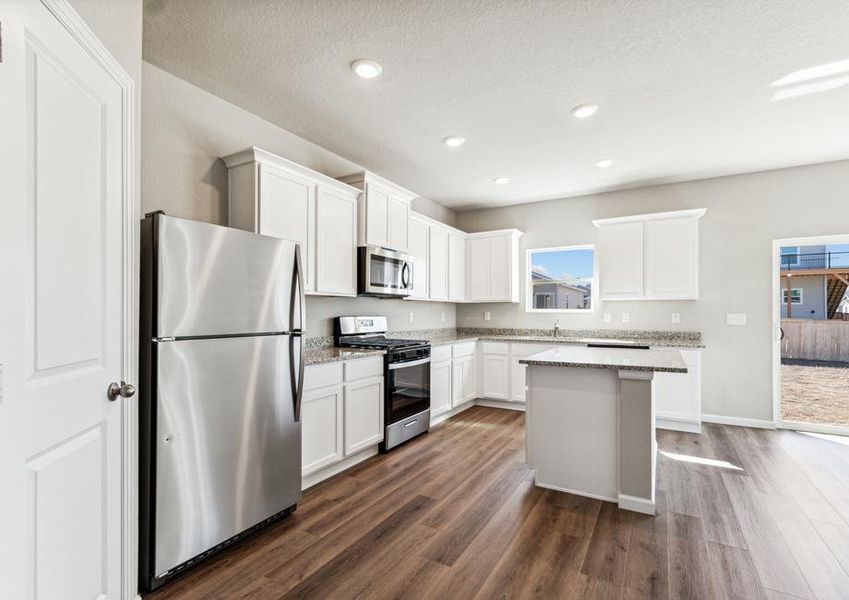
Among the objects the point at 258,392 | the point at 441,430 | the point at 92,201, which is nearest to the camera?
the point at 92,201

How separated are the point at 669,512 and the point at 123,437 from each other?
2.93m

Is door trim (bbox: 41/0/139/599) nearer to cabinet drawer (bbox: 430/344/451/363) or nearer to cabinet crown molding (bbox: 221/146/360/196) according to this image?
cabinet crown molding (bbox: 221/146/360/196)

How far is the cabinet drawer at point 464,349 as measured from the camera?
484cm

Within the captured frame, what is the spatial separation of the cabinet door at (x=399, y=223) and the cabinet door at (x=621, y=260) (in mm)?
2337

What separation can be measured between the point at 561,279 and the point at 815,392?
326 centimetres

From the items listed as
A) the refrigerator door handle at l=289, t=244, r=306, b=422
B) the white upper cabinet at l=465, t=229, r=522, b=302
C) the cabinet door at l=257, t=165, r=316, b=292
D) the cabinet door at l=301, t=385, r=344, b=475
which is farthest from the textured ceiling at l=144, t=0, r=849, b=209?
the cabinet door at l=301, t=385, r=344, b=475

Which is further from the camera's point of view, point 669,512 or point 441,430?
point 441,430

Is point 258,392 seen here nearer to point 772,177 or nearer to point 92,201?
point 92,201

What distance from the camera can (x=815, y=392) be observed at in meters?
5.05

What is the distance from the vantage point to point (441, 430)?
14.2 ft

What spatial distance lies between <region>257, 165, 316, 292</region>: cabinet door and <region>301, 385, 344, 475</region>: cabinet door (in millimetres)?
818

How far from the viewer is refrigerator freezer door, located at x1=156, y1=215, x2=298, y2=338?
1.89 m

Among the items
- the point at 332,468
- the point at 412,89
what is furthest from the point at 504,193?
the point at 332,468

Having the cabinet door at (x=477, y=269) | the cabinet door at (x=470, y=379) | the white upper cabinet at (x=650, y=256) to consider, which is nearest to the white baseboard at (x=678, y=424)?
the white upper cabinet at (x=650, y=256)
